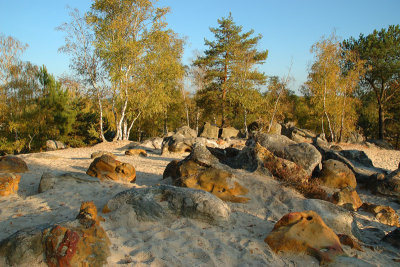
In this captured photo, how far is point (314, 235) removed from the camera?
4.12 metres

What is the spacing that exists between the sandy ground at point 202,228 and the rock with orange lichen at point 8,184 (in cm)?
19

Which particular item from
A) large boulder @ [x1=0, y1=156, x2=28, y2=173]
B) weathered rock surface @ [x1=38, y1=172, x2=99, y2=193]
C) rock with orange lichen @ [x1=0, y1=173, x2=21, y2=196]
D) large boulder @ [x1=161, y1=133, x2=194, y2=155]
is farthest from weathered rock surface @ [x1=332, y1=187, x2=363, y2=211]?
large boulder @ [x1=161, y1=133, x2=194, y2=155]

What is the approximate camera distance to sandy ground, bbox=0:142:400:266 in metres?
3.78

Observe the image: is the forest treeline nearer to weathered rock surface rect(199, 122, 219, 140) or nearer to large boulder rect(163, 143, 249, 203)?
weathered rock surface rect(199, 122, 219, 140)

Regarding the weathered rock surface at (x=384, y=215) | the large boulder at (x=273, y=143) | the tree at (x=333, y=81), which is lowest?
the weathered rock surface at (x=384, y=215)

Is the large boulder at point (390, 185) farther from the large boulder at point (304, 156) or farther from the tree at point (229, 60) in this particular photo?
the tree at point (229, 60)

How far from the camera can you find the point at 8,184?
6035 millimetres

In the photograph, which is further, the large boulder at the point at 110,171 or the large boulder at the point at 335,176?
the large boulder at the point at 335,176

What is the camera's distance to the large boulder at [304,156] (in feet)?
29.1

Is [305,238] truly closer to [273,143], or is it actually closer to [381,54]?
[273,143]

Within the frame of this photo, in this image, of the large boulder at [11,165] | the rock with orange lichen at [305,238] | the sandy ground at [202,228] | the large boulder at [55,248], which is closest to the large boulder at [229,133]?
the sandy ground at [202,228]

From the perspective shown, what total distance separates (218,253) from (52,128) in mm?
23811

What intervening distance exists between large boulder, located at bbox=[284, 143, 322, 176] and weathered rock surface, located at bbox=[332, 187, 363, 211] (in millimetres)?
1394

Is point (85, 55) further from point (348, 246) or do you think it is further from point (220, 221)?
point (348, 246)
